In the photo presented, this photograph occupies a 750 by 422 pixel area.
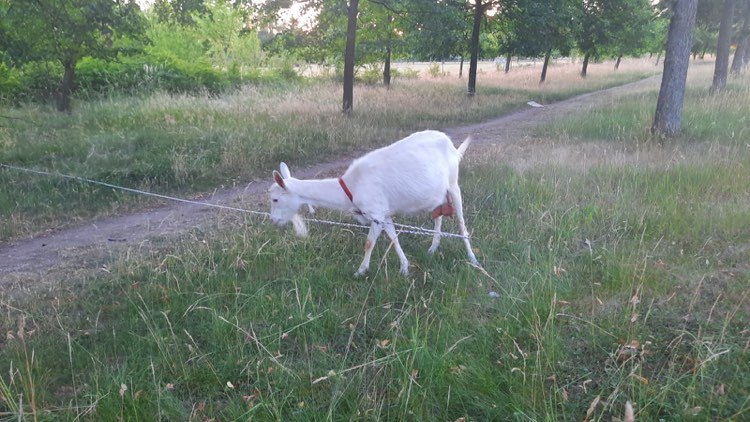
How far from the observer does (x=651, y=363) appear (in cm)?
341

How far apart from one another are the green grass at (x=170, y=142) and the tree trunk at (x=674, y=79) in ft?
18.9

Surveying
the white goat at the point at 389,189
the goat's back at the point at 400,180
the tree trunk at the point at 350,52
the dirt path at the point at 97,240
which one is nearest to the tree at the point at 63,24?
the dirt path at the point at 97,240

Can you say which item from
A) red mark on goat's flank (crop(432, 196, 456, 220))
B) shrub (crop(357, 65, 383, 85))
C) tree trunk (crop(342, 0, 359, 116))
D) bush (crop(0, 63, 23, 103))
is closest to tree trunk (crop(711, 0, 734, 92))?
tree trunk (crop(342, 0, 359, 116))

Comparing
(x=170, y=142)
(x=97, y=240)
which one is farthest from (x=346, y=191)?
(x=170, y=142)

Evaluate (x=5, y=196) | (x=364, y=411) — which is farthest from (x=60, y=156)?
(x=364, y=411)

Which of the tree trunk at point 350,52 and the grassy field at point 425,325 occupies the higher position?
the tree trunk at point 350,52

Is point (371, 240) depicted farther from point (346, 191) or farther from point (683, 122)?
point (683, 122)

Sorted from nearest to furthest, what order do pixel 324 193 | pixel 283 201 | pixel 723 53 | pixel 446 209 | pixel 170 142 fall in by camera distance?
pixel 324 193
pixel 283 201
pixel 446 209
pixel 170 142
pixel 723 53

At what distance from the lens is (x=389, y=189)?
525cm

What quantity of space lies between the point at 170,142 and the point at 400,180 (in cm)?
756

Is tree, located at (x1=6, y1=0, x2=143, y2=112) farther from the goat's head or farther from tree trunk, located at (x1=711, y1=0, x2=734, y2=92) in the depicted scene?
tree trunk, located at (x1=711, y1=0, x2=734, y2=92)

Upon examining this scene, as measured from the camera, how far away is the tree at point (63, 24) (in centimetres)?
934

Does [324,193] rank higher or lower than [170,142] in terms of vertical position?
higher

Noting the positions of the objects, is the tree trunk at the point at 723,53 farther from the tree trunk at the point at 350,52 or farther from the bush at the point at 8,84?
the bush at the point at 8,84
